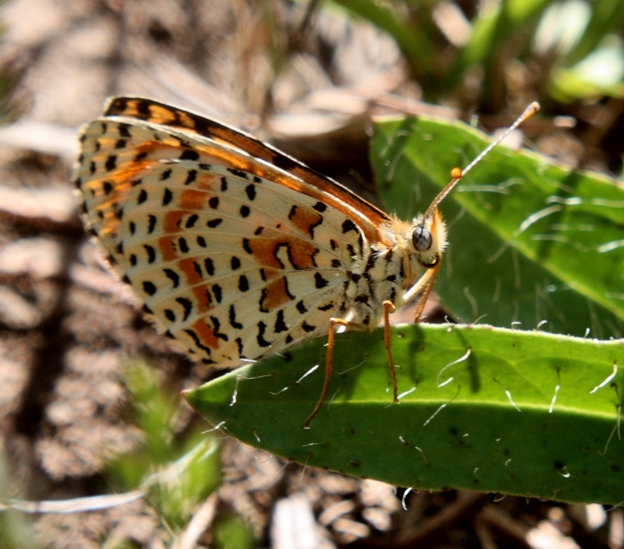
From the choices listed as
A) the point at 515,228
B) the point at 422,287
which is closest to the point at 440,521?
the point at 422,287

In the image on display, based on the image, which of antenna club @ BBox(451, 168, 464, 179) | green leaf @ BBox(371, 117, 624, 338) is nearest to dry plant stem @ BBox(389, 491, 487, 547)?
green leaf @ BBox(371, 117, 624, 338)

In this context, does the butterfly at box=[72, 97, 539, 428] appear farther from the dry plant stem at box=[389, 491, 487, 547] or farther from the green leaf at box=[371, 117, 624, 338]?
the dry plant stem at box=[389, 491, 487, 547]

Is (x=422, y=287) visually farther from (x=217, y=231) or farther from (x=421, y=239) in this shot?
(x=217, y=231)

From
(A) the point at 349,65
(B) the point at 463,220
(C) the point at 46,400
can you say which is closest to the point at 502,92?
(A) the point at 349,65

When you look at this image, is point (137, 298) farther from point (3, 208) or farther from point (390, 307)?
point (3, 208)

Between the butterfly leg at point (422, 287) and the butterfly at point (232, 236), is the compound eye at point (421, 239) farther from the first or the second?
the butterfly leg at point (422, 287)

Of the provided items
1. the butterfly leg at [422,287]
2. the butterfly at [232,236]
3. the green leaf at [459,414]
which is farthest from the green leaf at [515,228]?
the green leaf at [459,414]
